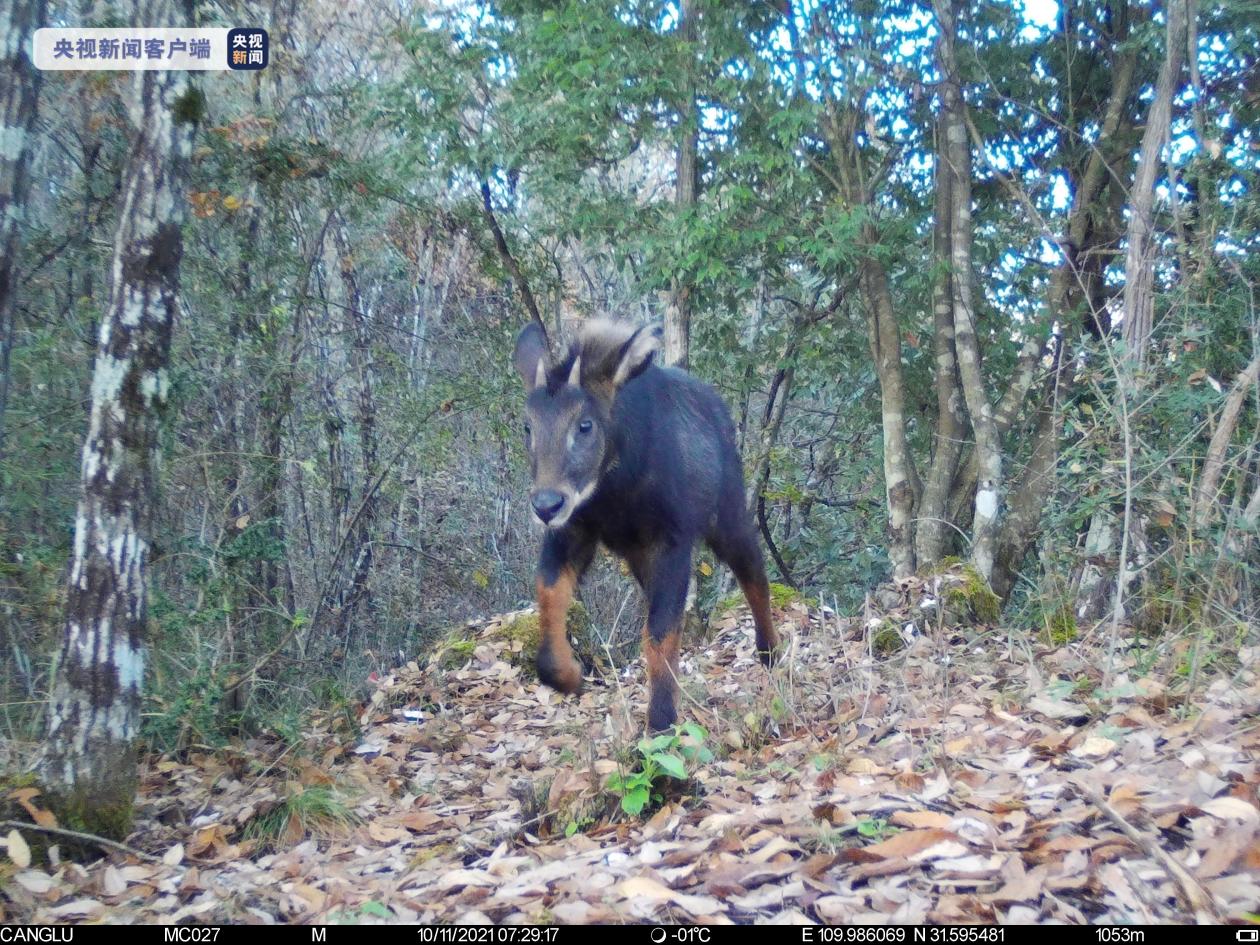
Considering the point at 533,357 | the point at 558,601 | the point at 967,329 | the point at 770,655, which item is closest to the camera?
the point at 558,601

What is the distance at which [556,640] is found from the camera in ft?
20.4

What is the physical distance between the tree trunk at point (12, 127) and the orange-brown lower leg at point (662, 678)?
3662mm

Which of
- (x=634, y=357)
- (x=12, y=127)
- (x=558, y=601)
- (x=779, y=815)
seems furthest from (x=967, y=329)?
(x=12, y=127)

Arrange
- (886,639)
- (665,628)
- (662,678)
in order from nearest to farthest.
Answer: (662,678) → (665,628) → (886,639)

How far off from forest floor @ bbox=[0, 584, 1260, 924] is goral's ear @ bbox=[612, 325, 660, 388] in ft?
6.12

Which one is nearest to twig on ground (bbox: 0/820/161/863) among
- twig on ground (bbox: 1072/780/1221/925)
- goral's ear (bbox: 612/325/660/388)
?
goral's ear (bbox: 612/325/660/388)

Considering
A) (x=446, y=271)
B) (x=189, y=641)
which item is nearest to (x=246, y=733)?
(x=189, y=641)

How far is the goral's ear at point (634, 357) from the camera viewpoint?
6125mm

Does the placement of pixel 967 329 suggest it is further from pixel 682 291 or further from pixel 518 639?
pixel 518 639

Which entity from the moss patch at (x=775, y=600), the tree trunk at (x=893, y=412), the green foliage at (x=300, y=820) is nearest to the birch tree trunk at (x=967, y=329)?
the tree trunk at (x=893, y=412)

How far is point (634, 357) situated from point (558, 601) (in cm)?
152

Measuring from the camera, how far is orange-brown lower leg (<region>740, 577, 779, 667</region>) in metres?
7.90

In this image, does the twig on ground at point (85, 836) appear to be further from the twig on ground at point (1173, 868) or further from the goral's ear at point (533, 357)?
the twig on ground at point (1173, 868)

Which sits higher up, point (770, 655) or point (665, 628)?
point (665, 628)
